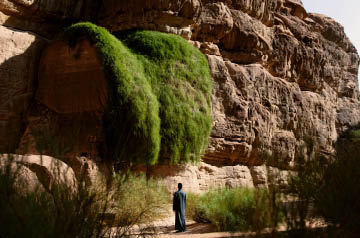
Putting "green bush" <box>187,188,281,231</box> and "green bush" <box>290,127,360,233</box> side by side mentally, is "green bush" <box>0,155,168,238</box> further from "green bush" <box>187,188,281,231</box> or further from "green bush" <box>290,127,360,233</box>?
"green bush" <box>290,127,360,233</box>

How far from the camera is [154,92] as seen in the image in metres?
13.6

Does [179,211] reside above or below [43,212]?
below

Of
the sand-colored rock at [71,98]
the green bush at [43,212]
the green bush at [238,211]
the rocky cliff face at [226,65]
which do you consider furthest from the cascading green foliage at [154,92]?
the green bush at [43,212]

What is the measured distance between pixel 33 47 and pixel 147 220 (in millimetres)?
9522

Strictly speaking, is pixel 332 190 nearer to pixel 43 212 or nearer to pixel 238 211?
pixel 238 211

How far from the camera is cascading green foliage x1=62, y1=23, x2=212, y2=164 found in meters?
12.2

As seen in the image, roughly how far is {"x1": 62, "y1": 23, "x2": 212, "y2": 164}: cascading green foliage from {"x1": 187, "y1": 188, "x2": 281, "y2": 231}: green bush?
2.52 m

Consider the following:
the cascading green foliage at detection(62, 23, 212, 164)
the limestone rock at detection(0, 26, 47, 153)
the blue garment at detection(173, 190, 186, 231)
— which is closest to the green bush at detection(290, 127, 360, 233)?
the blue garment at detection(173, 190, 186, 231)

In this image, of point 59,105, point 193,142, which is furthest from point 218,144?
point 59,105

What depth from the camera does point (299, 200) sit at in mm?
4094

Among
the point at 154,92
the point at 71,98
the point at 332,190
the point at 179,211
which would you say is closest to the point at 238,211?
the point at 179,211

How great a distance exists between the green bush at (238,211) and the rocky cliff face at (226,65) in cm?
326

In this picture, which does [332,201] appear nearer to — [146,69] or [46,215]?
[46,215]

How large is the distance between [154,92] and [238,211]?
7075 mm
